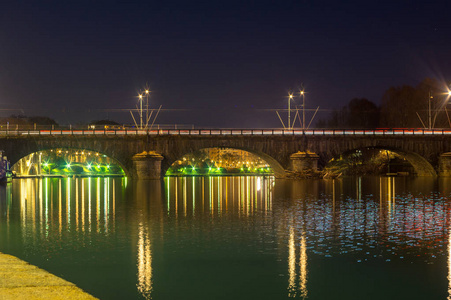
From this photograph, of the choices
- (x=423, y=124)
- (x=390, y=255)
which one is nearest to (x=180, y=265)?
(x=390, y=255)

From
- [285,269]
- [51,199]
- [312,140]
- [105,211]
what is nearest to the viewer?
[285,269]

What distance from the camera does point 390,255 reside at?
20547 millimetres

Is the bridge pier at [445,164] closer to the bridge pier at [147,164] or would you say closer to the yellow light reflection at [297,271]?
the bridge pier at [147,164]

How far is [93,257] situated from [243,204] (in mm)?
21192

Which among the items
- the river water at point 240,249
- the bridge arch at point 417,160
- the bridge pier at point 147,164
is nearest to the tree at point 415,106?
the bridge arch at point 417,160

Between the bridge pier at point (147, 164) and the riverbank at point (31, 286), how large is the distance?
60475 millimetres

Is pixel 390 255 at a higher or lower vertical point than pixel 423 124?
lower

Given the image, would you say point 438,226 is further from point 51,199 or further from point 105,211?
point 51,199

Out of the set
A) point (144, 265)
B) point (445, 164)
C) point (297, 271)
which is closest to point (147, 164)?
point (445, 164)

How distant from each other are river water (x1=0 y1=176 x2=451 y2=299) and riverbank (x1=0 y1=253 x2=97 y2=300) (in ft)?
4.27

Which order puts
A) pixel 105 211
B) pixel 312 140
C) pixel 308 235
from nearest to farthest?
pixel 308 235 < pixel 105 211 < pixel 312 140

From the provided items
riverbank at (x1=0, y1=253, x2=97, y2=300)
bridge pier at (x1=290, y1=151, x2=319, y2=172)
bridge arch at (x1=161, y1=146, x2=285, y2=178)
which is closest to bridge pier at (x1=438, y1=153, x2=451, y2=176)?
bridge pier at (x1=290, y1=151, x2=319, y2=172)

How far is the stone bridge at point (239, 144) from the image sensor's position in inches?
3046

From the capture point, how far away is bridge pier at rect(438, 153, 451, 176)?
8675 centimetres
